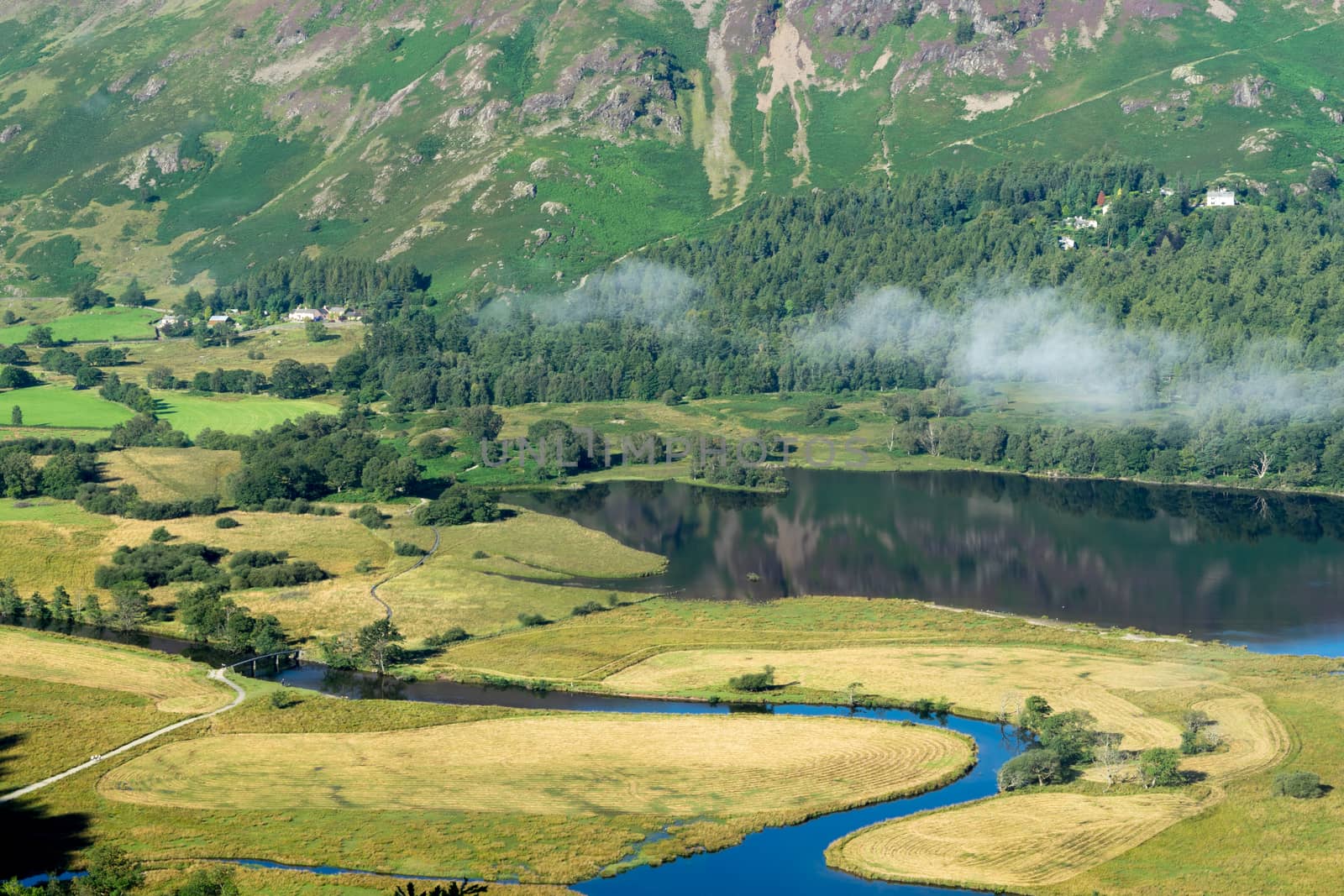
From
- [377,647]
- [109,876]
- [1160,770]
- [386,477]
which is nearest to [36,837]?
[109,876]

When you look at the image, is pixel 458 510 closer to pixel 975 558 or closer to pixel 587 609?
pixel 587 609

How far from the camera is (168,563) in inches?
5763

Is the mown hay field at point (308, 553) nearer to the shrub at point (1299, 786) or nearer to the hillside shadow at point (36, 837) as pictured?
the hillside shadow at point (36, 837)

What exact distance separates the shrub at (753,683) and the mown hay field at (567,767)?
5.87 m

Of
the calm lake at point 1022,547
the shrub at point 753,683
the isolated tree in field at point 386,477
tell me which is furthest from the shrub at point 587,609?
the isolated tree in field at point 386,477

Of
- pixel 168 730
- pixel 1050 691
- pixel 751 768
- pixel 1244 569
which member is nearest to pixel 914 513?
pixel 1244 569

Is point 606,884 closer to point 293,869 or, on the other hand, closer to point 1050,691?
point 293,869

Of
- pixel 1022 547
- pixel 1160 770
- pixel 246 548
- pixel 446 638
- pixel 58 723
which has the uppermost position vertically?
pixel 1022 547

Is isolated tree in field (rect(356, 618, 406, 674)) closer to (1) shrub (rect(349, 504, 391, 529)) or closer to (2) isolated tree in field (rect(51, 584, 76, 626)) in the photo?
(2) isolated tree in field (rect(51, 584, 76, 626))

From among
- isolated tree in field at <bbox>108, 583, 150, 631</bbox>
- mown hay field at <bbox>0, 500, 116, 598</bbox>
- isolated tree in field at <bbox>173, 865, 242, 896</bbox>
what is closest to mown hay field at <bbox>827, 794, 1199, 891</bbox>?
isolated tree in field at <bbox>173, 865, 242, 896</bbox>

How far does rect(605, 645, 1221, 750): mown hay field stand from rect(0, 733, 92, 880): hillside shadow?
42.0 metres

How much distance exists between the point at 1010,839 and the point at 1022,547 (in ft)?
270

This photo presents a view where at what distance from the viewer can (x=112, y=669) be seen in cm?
11875

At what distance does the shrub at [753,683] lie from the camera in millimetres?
111812
